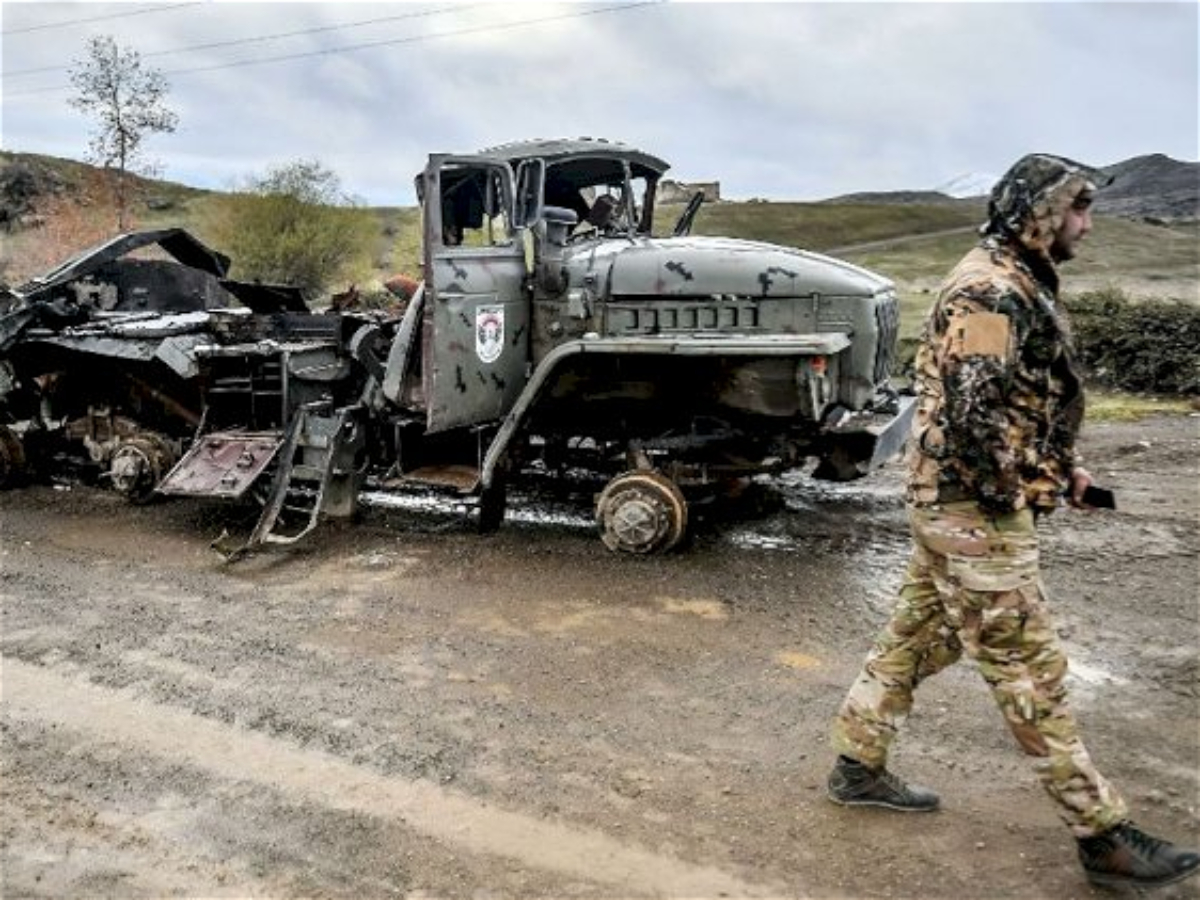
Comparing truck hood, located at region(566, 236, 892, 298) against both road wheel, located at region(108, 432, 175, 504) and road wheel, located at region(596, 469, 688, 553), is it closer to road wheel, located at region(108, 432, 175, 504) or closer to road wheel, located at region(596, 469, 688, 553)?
road wheel, located at region(596, 469, 688, 553)

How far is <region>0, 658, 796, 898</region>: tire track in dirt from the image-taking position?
3.57 m

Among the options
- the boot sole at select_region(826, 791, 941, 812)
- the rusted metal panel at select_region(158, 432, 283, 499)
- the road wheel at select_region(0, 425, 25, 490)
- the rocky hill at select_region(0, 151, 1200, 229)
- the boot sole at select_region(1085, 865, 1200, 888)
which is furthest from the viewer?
the rocky hill at select_region(0, 151, 1200, 229)

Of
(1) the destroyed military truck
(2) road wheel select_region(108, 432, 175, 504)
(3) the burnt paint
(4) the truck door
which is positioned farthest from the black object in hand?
(2) road wheel select_region(108, 432, 175, 504)

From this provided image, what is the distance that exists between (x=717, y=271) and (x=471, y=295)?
58.3 inches

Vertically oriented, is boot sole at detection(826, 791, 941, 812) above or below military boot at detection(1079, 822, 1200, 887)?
below

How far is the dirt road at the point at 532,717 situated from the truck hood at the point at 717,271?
1529mm

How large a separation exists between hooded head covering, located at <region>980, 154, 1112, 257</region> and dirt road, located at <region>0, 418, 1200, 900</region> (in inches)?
72.0

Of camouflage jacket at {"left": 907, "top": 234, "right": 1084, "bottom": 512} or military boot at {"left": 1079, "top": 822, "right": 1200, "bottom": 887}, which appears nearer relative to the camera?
military boot at {"left": 1079, "top": 822, "right": 1200, "bottom": 887}

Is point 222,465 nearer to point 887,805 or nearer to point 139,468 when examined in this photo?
point 139,468

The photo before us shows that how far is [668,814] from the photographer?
12.9 ft

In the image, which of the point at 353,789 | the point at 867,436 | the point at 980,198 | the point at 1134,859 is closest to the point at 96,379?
the point at 867,436

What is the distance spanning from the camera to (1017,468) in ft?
11.4

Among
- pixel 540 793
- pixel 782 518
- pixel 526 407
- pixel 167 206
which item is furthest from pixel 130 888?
pixel 167 206

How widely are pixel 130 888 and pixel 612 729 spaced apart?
5.91 ft
